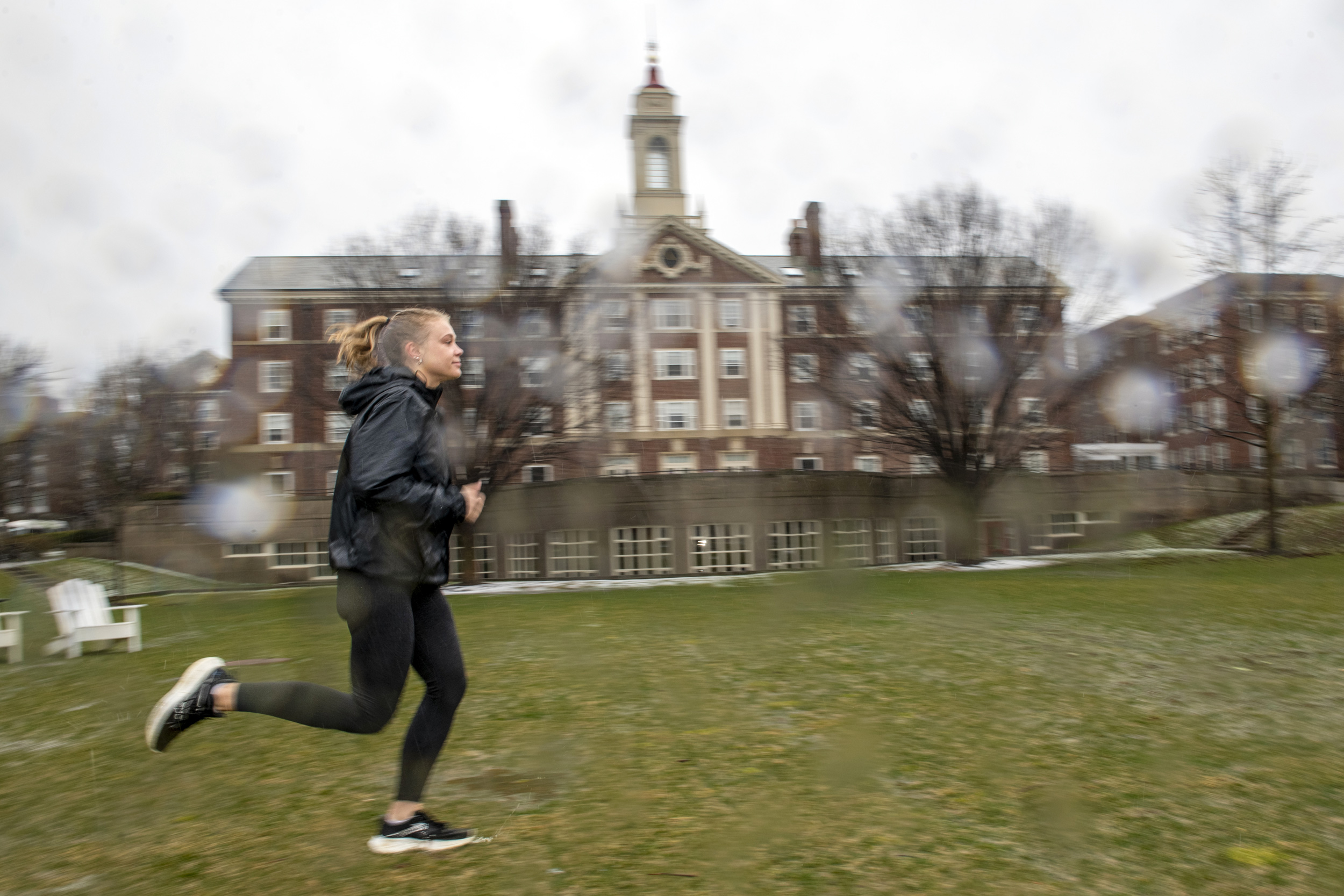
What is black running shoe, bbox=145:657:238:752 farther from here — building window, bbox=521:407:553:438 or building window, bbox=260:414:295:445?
building window, bbox=260:414:295:445

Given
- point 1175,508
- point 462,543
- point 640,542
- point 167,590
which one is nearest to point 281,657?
point 462,543

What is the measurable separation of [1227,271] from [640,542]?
1881 centimetres

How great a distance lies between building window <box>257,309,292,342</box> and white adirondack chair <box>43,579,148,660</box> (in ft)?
137

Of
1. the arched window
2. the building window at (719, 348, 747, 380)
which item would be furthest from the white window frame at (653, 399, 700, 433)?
the arched window

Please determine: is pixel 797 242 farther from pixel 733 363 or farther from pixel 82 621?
pixel 82 621

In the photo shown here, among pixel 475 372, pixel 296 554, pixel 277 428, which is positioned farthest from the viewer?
pixel 277 428

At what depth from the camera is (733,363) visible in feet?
Result: 171

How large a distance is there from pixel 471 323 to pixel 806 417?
3048 cm

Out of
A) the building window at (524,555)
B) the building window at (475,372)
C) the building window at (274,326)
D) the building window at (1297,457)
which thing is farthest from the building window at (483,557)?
the building window at (1297,457)

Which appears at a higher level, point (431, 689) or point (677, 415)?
point (677, 415)

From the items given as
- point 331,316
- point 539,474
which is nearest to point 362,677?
point 539,474

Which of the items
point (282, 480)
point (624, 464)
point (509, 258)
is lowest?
point (282, 480)

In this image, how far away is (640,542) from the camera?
31.2 meters

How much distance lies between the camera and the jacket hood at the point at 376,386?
3545 mm
